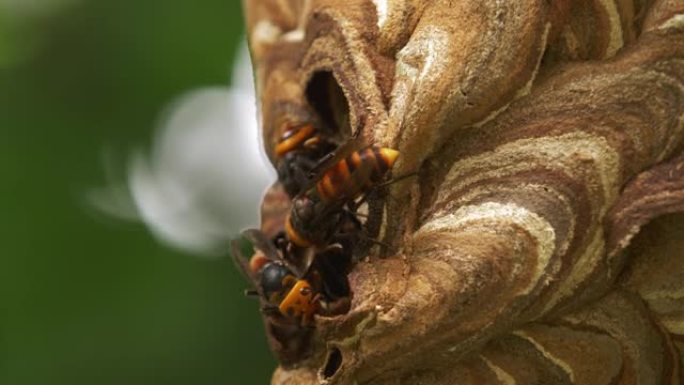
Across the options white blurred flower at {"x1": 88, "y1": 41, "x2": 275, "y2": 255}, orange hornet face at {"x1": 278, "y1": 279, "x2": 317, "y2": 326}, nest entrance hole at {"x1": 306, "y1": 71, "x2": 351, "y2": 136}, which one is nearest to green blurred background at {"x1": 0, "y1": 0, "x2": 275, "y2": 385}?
white blurred flower at {"x1": 88, "y1": 41, "x2": 275, "y2": 255}

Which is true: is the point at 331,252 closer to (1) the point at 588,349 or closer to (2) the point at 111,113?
(1) the point at 588,349

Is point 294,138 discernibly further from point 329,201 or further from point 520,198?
point 520,198

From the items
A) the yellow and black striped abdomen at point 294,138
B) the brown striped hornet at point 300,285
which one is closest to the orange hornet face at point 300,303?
the brown striped hornet at point 300,285

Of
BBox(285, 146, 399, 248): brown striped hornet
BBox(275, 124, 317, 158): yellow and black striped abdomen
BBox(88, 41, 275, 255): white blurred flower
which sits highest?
BBox(275, 124, 317, 158): yellow and black striped abdomen

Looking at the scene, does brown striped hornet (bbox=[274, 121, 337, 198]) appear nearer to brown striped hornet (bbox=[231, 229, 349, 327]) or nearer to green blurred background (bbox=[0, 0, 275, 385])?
brown striped hornet (bbox=[231, 229, 349, 327])

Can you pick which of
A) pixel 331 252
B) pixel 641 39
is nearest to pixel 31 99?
pixel 331 252

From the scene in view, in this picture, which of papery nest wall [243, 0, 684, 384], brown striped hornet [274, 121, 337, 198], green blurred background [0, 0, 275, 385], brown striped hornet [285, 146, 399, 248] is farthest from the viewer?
green blurred background [0, 0, 275, 385]

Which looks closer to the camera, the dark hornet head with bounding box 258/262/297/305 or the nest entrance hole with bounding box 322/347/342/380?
the nest entrance hole with bounding box 322/347/342/380

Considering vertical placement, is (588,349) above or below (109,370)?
above
